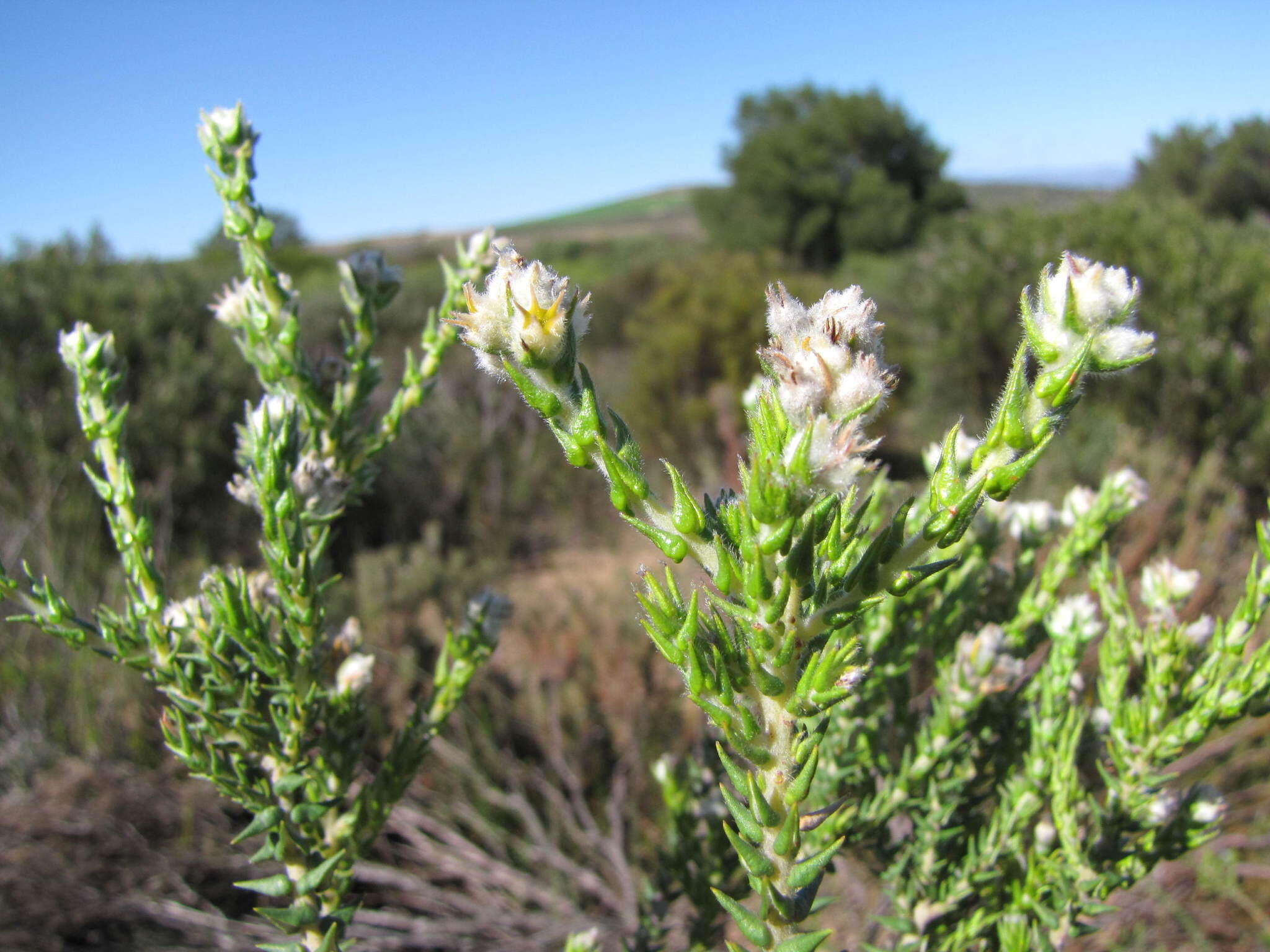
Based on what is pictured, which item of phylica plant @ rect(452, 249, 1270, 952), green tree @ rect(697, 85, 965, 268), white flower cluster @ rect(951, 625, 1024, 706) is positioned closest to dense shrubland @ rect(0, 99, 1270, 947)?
phylica plant @ rect(452, 249, 1270, 952)

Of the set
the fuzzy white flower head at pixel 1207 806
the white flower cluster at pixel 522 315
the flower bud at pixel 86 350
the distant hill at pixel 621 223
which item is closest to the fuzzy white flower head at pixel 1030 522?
the fuzzy white flower head at pixel 1207 806

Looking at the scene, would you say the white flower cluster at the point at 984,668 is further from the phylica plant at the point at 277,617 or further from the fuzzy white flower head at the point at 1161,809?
A: the phylica plant at the point at 277,617

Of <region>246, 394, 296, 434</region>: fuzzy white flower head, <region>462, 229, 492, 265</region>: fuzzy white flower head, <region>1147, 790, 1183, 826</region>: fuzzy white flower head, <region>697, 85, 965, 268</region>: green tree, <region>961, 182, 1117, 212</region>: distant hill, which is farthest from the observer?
<region>697, 85, 965, 268</region>: green tree

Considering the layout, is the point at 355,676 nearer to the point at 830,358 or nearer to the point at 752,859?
the point at 752,859

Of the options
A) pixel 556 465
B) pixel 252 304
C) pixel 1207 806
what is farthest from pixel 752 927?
pixel 556 465

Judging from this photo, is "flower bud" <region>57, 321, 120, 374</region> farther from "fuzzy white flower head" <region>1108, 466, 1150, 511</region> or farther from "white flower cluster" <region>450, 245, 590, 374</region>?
"fuzzy white flower head" <region>1108, 466, 1150, 511</region>

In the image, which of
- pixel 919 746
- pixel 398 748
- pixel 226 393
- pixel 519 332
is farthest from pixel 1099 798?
pixel 226 393

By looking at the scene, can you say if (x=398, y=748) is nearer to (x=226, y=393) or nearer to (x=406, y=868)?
(x=406, y=868)

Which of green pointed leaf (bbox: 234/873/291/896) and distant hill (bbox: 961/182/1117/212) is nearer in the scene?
green pointed leaf (bbox: 234/873/291/896)
